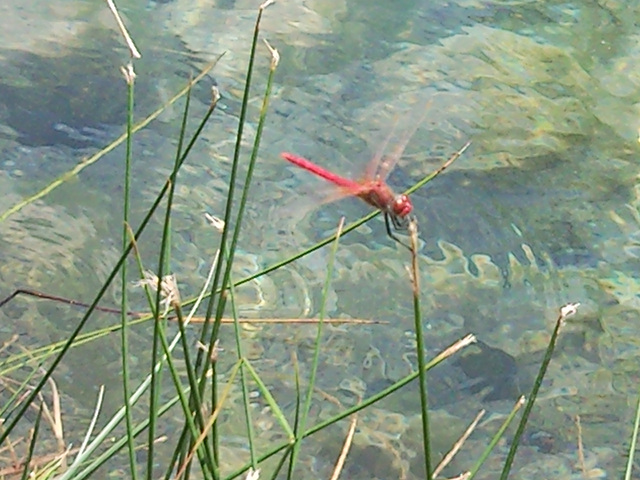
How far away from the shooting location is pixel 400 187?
1.74 metres

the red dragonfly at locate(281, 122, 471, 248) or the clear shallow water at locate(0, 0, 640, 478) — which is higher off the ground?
the red dragonfly at locate(281, 122, 471, 248)

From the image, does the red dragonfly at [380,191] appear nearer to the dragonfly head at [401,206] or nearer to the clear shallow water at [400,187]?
the dragonfly head at [401,206]

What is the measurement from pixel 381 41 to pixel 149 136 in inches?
24.6

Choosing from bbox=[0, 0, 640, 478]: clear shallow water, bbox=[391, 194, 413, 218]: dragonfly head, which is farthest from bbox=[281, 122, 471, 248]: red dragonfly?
bbox=[0, 0, 640, 478]: clear shallow water

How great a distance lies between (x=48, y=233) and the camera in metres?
1.58

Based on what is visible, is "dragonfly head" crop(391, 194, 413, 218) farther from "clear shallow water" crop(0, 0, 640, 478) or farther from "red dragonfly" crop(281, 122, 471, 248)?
"clear shallow water" crop(0, 0, 640, 478)

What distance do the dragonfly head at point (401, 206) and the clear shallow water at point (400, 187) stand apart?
0.60 meters

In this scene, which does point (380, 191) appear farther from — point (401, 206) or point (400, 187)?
point (400, 187)

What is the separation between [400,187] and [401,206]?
0.91m

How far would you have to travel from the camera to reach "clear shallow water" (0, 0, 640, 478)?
57.7 inches

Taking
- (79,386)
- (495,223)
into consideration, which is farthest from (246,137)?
(79,386)

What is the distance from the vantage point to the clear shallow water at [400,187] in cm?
146

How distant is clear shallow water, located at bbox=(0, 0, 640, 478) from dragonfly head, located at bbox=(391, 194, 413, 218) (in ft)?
1.98

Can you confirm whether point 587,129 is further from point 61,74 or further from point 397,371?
point 61,74
